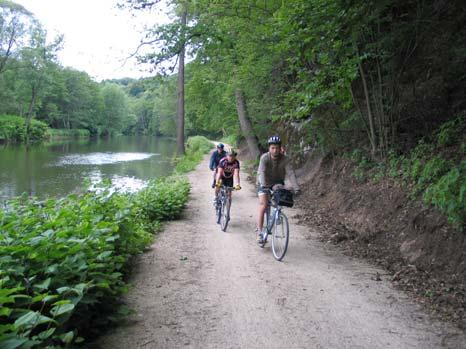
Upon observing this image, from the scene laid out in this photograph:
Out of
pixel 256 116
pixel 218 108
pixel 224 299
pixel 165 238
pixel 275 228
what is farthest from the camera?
pixel 218 108

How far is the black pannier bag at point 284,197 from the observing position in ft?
20.7

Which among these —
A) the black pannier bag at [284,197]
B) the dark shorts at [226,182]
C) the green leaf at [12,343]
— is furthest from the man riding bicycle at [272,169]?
the green leaf at [12,343]

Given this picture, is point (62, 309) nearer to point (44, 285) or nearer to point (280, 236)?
point (44, 285)

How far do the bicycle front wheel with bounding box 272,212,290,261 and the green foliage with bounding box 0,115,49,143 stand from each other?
5002 cm

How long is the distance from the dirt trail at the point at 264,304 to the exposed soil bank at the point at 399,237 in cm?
33

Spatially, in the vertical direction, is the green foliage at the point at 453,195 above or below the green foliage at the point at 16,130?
below

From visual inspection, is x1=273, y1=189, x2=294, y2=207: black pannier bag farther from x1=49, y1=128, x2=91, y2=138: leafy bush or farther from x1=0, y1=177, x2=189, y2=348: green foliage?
x1=49, y1=128, x2=91, y2=138: leafy bush

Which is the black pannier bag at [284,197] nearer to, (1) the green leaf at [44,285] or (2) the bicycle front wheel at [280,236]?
(2) the bicycle front wheel at [280,236]

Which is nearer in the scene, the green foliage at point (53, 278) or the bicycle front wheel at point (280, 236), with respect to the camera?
the green foliage at point (53, 278)

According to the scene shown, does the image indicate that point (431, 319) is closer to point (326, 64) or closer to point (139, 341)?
point (139, 341)

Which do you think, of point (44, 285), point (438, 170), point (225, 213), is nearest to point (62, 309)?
point (44, 285)

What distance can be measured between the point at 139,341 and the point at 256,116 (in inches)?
603

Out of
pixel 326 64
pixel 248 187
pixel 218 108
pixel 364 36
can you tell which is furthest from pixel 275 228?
pixel 218 108

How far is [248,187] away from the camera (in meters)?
15.4
